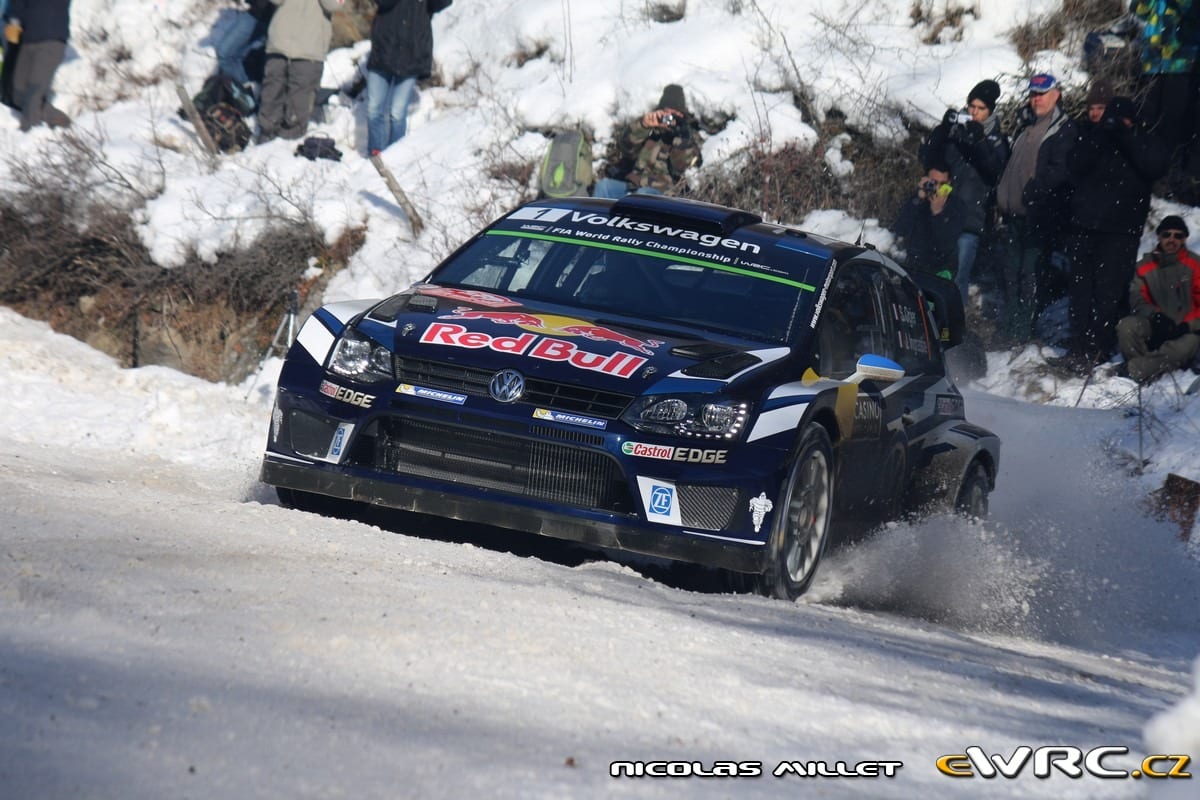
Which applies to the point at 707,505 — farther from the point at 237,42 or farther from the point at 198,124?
the point at 237,42

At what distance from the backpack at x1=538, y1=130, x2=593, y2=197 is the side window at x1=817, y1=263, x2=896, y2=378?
6614 mm

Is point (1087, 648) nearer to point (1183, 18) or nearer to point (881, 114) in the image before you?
point (1183, 18)

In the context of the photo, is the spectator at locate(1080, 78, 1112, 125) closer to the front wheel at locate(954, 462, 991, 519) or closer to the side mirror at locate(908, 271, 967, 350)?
the side mirror at locate(908, 271, 967, 350)

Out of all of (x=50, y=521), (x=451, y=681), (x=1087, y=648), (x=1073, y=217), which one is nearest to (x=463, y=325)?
(x=50, y=521)

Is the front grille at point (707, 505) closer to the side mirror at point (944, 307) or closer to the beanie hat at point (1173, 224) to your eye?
the side mirror at point (944, 307)

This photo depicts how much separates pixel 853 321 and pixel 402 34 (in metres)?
9.96

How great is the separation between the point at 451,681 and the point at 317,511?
10.3 ft

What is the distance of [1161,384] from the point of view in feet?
38.6

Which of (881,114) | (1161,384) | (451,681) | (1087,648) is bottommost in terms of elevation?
(451,681)

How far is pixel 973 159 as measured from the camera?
12.8 metres

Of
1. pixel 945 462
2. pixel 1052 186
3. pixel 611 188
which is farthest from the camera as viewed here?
pixel 611 188

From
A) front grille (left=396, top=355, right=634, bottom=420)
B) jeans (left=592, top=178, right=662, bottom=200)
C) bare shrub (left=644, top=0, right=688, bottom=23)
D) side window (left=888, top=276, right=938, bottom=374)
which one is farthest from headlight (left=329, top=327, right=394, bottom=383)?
bare shrub (left=644, top=0, right=688, bottom=23)

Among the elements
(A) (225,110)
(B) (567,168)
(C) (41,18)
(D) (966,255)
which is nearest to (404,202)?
(B) (567,168)

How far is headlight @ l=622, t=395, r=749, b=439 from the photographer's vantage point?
19.7ft
